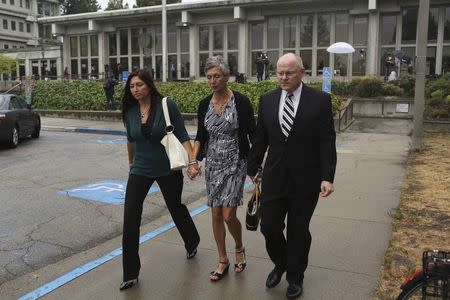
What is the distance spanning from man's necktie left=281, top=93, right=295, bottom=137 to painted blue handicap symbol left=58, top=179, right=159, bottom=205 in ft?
13.8

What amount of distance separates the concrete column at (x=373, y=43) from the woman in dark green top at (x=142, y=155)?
29.0 m

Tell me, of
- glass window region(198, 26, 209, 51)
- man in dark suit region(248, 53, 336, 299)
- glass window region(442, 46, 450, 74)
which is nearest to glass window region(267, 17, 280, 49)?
glass window region(198, 26, 209, 51)

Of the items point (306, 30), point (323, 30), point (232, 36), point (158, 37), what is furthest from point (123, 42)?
point (323, 30)

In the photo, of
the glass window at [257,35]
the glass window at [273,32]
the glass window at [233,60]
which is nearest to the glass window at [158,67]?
the glass window at [233,60]

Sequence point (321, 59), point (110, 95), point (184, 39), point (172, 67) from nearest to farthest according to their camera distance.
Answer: point (110, 95), point (321, 59), point (172, 67), point (184, 39)

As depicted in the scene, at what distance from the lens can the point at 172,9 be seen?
35.8 meters

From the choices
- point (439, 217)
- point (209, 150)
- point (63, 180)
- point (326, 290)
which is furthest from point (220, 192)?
point (63, 180)

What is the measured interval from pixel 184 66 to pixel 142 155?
114 ft

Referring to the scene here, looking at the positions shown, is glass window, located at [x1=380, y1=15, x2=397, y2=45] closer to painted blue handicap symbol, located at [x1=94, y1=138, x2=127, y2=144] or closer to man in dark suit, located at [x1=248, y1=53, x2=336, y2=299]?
painted blue handicap symbol, located at [x1=94, y1=138, x2=127, y2=144]

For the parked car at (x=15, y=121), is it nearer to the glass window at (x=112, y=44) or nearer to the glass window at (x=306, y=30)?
the glass window at (x=306, y=30)

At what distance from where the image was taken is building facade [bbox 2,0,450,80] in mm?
30953

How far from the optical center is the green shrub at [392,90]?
2168 centimetres

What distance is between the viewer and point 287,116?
374cm

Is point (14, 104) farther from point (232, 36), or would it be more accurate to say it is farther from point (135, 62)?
point (135, 62)
